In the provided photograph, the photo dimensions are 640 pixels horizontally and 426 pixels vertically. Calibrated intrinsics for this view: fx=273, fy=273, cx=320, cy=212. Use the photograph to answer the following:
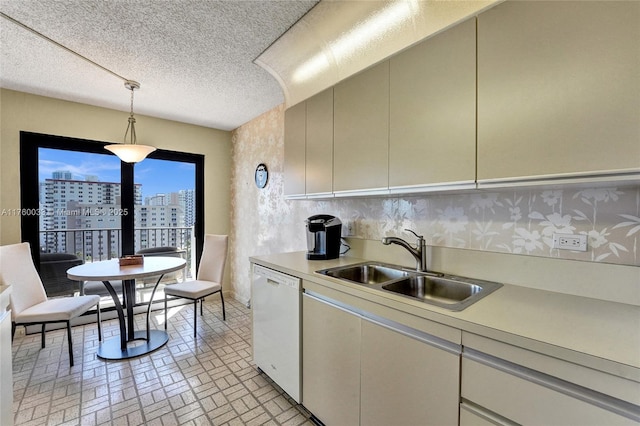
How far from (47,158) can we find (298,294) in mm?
3419

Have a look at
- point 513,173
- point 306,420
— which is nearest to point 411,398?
point 306,420

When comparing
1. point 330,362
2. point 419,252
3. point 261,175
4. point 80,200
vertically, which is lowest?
point 330,362

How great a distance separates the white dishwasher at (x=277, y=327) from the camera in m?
1.79

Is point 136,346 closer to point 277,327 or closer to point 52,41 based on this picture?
point 277,327

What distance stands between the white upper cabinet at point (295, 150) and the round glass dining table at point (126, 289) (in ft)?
4.54

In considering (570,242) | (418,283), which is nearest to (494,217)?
(570,242)

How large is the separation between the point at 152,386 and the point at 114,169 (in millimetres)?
2701

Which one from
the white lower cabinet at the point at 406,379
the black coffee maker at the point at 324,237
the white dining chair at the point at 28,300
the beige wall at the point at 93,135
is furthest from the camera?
the beige wall at the point at 93,135

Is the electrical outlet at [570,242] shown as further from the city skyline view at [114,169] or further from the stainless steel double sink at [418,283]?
the city skyline view at [114,169]

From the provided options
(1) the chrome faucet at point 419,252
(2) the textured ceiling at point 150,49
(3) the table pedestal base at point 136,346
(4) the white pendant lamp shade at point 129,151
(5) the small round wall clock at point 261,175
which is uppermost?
(2) the textured ceiling at point 150,49

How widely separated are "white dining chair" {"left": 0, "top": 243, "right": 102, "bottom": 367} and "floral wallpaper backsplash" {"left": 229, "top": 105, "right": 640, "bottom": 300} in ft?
6.35

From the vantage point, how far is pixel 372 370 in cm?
132

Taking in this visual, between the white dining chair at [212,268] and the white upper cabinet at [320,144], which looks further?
the white dining chair at [212,268]

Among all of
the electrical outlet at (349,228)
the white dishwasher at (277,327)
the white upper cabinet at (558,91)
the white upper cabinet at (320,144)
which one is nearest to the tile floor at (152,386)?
the white dishwasher at (277,327)
